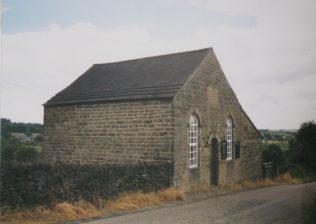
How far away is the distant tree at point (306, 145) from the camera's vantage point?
28938 mm

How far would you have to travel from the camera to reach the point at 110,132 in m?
18.4

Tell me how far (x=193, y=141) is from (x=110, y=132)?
4.37m

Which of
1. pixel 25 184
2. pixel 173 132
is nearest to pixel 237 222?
pixel 25 184

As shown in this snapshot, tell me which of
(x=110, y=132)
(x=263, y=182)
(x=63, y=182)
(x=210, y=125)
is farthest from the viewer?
(x=263, y=182)

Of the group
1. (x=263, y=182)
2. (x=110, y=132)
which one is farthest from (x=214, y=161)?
(x=110, y=132)

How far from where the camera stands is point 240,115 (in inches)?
887

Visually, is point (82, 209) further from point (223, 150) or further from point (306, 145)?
point (306, 145)

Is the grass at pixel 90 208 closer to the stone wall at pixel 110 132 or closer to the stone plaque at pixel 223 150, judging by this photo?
the stone wall at pixel 110 132

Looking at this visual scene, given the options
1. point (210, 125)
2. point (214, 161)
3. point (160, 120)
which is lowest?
point (214, 161)

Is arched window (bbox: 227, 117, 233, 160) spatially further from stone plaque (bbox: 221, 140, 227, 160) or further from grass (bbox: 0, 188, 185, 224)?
grass (bbox: 0, 188, 185, 224)

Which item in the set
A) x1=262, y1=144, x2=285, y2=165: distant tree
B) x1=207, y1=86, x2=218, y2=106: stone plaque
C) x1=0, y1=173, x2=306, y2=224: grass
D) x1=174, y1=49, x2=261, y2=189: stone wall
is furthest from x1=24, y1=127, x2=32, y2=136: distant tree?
x1=0, y1=173, x2=306, y2=224: grass

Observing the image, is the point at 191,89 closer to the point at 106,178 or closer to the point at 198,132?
the point at 198,132

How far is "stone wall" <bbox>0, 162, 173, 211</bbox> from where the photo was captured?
9391 millimetres

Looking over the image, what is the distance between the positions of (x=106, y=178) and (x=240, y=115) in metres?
12.8
